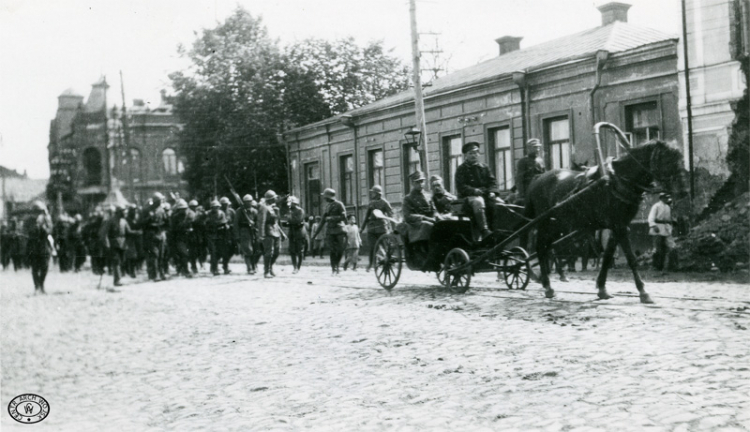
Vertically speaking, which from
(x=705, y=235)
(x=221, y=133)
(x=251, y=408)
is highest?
(x=221, y=133)

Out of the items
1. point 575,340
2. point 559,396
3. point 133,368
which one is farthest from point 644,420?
point 133,368

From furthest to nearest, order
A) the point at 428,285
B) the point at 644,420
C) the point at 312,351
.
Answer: the point at 428,285, the point at 312,351, the point at 644,420

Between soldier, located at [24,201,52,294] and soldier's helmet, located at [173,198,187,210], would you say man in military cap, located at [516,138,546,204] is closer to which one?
soldier, located at [24,201,52,294]

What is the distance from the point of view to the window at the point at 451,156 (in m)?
23.9

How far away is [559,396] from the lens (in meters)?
5.29

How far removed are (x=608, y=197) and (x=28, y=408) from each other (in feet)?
21.4

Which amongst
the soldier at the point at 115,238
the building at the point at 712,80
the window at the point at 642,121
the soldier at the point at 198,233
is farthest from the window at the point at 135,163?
the window at the point at 642,121

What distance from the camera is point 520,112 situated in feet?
69.8

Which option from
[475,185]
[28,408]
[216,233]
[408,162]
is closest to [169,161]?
[216,233]

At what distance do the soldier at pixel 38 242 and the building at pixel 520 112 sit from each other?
9.17 m

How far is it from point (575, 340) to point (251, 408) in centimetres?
301

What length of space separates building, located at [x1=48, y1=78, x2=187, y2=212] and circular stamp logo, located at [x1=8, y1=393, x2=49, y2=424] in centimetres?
231

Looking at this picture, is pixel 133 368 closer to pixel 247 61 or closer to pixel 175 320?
pixel 175 320

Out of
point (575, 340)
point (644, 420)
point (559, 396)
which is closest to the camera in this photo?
point (644, 420)
